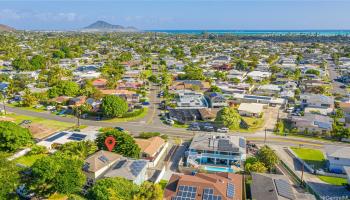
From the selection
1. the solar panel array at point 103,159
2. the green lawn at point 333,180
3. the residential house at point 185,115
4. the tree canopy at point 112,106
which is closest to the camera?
the solar panel array at point 103,159

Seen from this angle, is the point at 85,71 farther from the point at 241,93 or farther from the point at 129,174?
the point at 129,174

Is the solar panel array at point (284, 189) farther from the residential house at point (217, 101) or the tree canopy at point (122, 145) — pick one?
the residential house at point (217, 101)

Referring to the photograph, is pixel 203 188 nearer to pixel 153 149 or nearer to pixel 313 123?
pixel 153 149

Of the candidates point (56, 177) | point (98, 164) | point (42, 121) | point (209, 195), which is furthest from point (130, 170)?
point (42, 121)

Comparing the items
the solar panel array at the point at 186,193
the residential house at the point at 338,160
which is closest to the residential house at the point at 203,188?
the solar panel array at the point at 186,193

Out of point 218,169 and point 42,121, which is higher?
point 42,121
